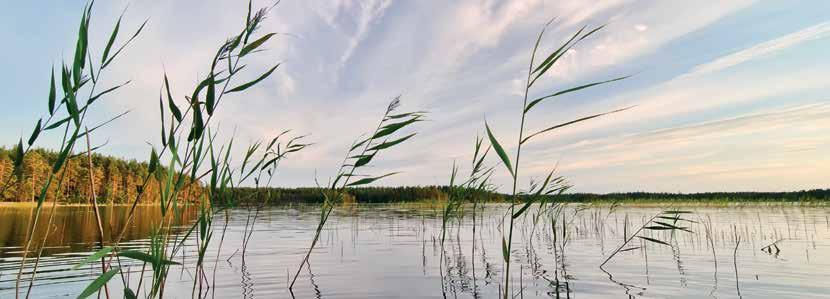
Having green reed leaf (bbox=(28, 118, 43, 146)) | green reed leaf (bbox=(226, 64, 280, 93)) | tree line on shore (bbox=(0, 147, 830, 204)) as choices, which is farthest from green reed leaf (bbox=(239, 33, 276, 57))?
tree line on shore (bbox=(0, 147, 830, 204))

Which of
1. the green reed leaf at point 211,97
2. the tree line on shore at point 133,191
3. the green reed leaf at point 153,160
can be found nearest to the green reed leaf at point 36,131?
the green reed leaf at point 153,160

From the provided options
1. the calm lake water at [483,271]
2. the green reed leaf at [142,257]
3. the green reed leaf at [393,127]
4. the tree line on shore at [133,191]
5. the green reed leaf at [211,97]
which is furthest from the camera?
the tree line on shore at [133,191]

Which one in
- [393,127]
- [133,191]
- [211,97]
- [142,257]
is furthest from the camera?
[133,191]

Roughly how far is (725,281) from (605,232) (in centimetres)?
1019

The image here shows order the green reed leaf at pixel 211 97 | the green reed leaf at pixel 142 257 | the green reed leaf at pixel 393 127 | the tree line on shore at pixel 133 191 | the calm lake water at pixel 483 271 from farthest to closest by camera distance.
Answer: the tree line on shore at pixel 133 191 → the calm lake water at pixel 483 271 → the green reed leaf at pixel 393 127 → the green reed leaf at pixel 211 97 → the green reed leaf at pixel 142 257

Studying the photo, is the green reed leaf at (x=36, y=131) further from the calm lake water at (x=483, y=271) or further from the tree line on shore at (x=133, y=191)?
the tree line on shore at (x=133, y=191)

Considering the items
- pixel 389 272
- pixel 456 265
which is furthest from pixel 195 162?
pixel 456 265

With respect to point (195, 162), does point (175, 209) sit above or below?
below

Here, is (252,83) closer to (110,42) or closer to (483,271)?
(110,42)

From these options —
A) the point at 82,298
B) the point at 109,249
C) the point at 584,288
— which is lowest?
the point at 584,288

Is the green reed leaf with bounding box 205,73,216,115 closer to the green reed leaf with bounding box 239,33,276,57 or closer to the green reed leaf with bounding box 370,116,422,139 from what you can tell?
the green reed leaf with bounding box 239,33,276,57

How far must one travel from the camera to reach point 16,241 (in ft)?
53.1

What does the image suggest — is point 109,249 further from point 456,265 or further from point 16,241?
point 16,241

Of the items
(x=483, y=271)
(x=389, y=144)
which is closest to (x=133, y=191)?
(x=483, y=271)
